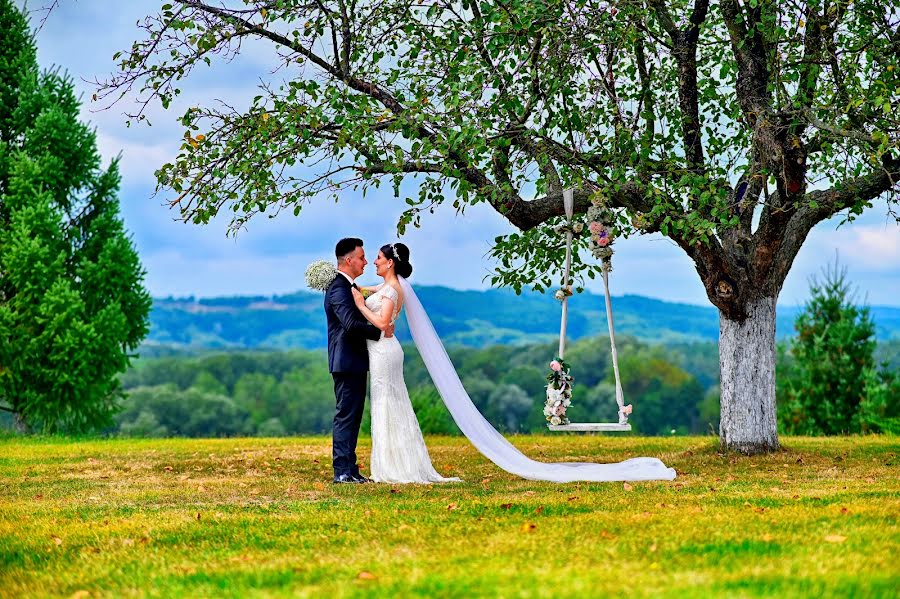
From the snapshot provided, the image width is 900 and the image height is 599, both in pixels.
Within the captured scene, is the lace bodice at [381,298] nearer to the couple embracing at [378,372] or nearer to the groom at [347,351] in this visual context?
the couple embracing at [378,372]

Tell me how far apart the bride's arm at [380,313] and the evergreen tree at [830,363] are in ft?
44.5

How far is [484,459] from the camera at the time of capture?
1453 cm

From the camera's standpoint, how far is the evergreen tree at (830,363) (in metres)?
21.3

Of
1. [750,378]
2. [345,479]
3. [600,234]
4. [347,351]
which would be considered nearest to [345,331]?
[347,351]

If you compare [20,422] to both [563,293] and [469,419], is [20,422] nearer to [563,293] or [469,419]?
[469,419]

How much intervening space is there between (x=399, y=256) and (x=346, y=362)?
1.51m

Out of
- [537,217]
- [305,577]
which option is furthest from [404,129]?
[305,577]

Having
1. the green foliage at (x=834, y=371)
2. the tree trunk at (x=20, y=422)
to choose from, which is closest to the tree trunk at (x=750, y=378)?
the green foliage at (x=834, y=371)

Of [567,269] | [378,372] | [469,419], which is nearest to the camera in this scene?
[567,269]

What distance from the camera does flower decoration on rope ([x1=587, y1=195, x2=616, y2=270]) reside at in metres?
12.1

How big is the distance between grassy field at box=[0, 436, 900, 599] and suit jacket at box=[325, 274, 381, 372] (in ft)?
5.11

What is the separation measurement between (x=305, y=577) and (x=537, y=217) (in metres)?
8.25

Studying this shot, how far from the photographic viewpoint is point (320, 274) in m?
11.6

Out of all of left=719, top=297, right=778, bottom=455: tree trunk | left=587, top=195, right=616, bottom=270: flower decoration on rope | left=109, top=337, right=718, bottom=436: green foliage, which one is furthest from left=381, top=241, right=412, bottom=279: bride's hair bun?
left=109, top=337, right=718, bottom=436: green foliage
